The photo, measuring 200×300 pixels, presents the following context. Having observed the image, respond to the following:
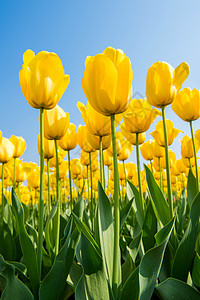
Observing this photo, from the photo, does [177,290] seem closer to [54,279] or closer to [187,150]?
[54,279]

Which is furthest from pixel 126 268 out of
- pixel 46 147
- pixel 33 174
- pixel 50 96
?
pixel 33 174

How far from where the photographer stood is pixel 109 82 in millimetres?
939

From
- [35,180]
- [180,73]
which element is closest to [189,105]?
[180,73]

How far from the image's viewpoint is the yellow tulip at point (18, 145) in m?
2.29

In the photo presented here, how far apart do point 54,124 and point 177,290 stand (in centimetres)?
90

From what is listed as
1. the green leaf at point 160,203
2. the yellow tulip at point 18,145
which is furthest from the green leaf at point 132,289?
the yellow tulip at point 18,145

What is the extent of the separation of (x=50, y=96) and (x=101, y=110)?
240 millimetres

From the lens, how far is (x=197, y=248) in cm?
130

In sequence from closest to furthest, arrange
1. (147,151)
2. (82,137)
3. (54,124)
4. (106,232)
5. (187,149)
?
(106,232) < (54,124) < (82,137) < (187,149) < (147,151)

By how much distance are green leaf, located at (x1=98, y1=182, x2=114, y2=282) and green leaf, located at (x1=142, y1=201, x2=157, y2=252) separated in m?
0.44

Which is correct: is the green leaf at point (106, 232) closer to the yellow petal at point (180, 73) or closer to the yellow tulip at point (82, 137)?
the yellow petal at point (180, 73)

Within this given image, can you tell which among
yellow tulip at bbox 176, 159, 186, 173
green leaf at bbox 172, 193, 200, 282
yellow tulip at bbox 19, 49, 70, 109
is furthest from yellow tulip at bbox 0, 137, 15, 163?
yellow tulip at bbox 176, 159, 186, 173

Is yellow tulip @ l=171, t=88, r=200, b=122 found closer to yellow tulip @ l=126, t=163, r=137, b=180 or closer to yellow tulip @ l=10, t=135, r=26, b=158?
yellow tulip @ l=10, t=135, r=26, b=158

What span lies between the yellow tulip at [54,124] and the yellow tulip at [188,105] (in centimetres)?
72
